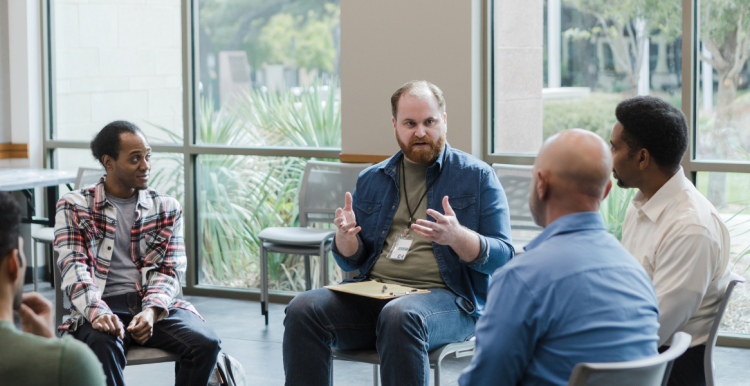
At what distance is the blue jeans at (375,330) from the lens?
2.21 m

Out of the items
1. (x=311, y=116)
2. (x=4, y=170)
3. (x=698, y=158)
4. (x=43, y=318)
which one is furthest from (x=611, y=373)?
(x=4, y=170)

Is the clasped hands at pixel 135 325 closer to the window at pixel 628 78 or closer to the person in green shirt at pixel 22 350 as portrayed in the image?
the person in green shirt at pixel 22 350

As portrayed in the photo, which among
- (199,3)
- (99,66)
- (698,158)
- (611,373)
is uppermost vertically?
(199,3)

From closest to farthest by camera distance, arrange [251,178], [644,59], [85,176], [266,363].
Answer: [266,363] < [644,59] < [85,176] < [251,178]

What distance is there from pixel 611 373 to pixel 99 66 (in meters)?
4.84

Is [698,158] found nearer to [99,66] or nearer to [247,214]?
[247,214]

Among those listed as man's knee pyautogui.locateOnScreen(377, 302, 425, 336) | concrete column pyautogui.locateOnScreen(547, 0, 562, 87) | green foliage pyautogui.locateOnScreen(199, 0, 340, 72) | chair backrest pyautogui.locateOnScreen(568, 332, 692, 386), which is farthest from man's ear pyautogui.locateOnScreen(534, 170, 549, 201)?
green foliage pyautogui.locateOnScreen(199, 0, 340, 72)

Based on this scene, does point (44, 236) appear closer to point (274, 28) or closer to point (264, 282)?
point (264, 282)

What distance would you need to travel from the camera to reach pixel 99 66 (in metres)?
5.34

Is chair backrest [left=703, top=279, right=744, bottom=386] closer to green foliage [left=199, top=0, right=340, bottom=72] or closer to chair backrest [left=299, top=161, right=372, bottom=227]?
chair backrest [left=299, top=161, right=372, bottom=227]

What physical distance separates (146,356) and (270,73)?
2.78m

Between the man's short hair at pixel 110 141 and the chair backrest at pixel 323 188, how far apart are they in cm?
182

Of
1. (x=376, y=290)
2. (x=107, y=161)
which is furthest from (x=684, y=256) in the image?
(x=107, y=161)

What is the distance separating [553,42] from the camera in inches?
166
